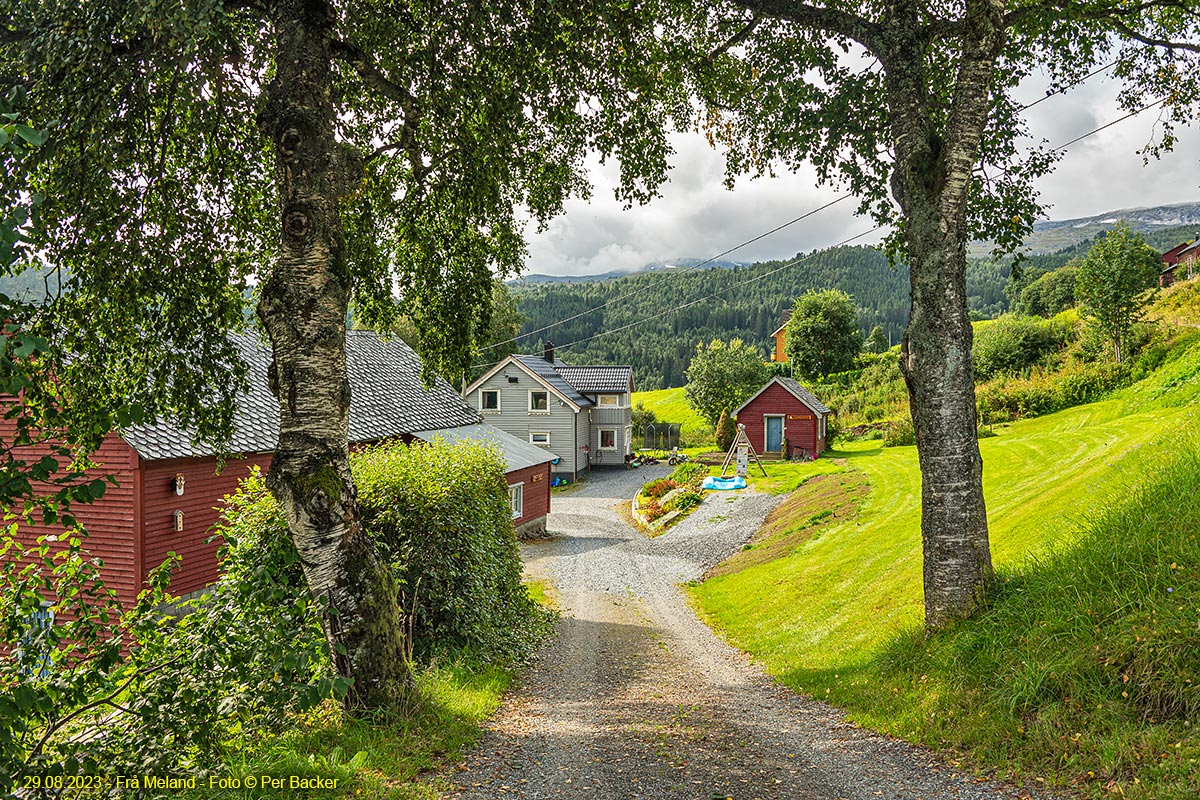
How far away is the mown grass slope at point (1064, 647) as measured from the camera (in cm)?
465

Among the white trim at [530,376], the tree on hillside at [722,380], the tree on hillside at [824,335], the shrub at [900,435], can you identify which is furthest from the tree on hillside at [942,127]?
the tree on hillside at [824,335]

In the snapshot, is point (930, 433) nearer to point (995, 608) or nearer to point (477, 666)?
point (995, 608)

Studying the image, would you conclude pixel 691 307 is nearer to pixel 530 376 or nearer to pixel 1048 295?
pixel 1048 295

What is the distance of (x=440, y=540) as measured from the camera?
366 inches

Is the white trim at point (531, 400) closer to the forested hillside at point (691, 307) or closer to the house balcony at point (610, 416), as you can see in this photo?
the house balcony at point (610, 416)

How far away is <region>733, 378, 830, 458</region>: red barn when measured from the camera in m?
38.8

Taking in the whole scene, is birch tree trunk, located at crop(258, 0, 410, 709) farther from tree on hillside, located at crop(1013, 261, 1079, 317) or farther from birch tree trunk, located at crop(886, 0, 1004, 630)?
tree on hillside, located at crop(1013, 261, 1079, 317)

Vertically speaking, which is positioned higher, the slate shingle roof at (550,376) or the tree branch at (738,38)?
the tree branch at (738,38)

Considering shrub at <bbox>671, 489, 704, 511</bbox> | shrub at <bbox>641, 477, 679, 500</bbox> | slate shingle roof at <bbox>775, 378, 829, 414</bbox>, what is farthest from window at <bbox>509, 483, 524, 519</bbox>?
slate shingle roof at <bbox>775, 378, 829, 414</bbox>

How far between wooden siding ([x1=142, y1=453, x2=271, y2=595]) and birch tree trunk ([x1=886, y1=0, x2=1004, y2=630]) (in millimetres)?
12597

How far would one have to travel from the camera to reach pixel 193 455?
48.6ft

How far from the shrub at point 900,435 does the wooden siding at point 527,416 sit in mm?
18285

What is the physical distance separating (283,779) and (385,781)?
0.74m

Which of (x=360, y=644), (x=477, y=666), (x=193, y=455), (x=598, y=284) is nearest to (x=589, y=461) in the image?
(x=193, y=455)
